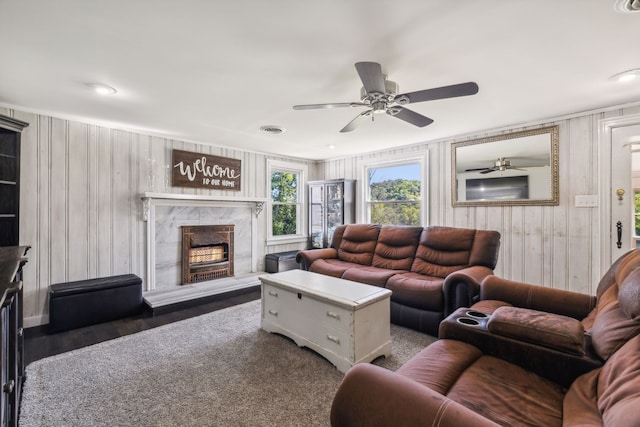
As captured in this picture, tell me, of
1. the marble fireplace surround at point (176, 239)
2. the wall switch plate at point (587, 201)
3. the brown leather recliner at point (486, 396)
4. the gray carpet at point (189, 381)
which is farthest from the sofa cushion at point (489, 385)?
the marble fireplace surround at point (176, 239)

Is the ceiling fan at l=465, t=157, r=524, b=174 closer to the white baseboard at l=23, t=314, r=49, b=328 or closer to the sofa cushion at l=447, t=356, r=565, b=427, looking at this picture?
the sofa cushion at l=447, t=356, r=565, b=427

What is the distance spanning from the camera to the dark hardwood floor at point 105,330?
2533mm

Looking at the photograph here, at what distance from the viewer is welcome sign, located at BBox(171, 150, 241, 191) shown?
164 inches

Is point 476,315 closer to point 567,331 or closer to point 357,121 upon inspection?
point 567,331

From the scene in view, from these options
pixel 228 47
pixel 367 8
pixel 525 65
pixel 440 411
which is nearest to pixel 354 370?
pixel 440 411

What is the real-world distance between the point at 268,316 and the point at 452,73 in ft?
8.83

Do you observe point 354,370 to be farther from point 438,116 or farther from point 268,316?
point 438,116

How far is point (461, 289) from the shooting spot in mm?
2572

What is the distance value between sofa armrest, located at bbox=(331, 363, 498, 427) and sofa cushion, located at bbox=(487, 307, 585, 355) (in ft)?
2.45

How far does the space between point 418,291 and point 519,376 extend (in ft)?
4.92

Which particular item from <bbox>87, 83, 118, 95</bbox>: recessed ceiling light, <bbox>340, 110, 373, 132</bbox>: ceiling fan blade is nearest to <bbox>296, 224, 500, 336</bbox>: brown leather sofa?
Answer: <bbox>340, 110, 373, 132</bbox>: ceiling fan blade

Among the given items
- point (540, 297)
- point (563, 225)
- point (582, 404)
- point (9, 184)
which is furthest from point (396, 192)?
point (9, 184)

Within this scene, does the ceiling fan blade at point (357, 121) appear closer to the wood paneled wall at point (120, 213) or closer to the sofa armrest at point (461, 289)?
the sofa armrest at point (461, 289)

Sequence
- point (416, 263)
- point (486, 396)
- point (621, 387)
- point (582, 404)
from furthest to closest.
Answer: point (416, 263) < point (486, 396) < point (582, 404) < point (621, 387)
